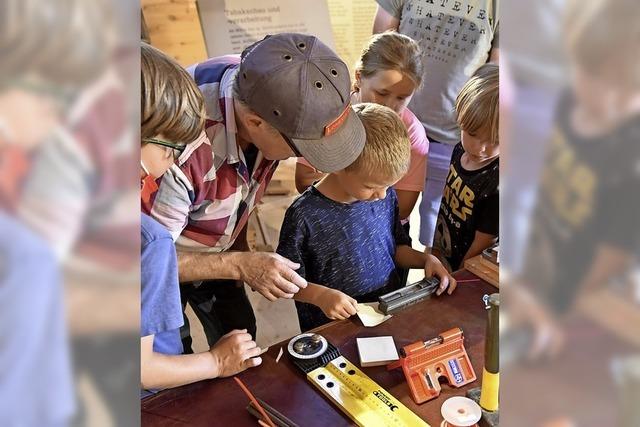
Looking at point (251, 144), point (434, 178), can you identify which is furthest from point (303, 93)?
point (434, 178)

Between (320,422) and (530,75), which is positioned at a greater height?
(530,75)

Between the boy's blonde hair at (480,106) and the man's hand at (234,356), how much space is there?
846 millimetres

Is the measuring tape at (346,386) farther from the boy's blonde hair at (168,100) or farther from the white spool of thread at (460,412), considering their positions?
the boy's blonde hair at (168,100)

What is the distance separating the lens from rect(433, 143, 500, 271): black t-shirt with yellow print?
5.55 ft

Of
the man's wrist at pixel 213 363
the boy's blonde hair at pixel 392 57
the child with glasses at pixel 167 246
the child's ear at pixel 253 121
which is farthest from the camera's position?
the boy's blonde hair at pixel 392 57

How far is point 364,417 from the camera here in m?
1.07

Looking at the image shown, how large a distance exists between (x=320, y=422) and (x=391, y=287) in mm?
677

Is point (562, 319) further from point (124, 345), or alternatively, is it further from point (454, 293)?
point (454, 293)

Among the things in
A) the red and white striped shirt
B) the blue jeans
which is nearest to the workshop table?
the red and white striped shirt

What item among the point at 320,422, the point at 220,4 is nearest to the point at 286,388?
the point at 320,422

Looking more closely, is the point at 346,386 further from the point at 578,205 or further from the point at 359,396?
the point at 578,205

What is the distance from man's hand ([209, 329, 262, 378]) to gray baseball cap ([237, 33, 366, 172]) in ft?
1.40

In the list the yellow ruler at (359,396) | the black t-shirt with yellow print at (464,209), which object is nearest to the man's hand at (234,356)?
the yellow ruler at (359,396)

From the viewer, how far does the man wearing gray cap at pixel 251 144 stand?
48.8 inches
